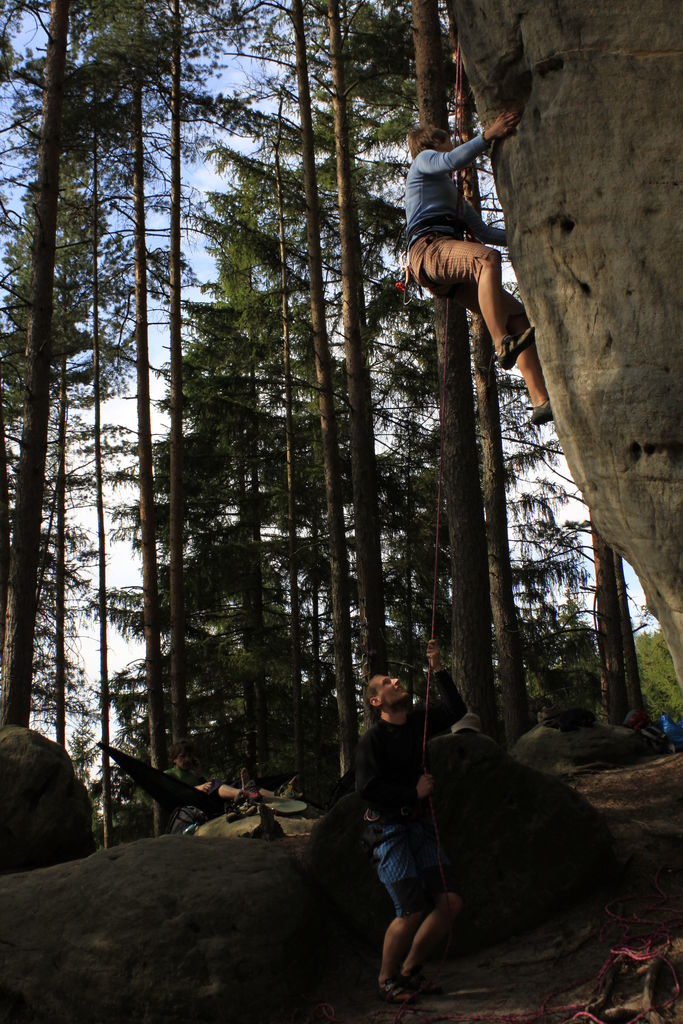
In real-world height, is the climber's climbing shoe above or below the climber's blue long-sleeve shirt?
below

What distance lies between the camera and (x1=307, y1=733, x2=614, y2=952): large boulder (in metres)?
5.23

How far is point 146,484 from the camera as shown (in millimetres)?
14539

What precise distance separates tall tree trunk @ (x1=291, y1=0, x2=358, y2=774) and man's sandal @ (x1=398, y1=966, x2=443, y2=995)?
6468mm

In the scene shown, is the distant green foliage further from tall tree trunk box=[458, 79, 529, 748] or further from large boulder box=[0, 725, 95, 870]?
large boulder box=[0, 725, 95, 870]

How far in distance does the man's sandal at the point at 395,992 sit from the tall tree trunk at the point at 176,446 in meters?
8.66

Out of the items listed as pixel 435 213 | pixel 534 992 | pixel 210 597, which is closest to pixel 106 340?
pixel 210 597

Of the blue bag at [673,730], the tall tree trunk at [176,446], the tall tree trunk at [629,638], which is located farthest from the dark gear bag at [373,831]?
the tall tree trunk at [629,638]

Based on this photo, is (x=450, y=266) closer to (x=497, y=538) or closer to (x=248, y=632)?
(x=497, y=538)

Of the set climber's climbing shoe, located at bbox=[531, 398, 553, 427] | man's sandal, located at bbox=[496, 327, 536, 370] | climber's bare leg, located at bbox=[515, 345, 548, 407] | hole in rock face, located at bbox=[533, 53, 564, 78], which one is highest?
hole in rock face, located at bbox=[533, 53, 564, 78]

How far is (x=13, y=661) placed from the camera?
8648 millimetres

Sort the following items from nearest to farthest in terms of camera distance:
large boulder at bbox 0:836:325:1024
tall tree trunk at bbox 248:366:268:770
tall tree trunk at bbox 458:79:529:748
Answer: large boulder at bbox 0:836:325:1024
tall tree trunk at bbox 458:79:529:748
tall tree trunk at bbox 248:366:268:770

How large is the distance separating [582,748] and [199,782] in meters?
3.83

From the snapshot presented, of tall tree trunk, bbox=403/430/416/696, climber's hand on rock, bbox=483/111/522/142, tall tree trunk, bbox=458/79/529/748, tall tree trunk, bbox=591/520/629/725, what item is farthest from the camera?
tall tree trunk, bbox=403/430/416/696

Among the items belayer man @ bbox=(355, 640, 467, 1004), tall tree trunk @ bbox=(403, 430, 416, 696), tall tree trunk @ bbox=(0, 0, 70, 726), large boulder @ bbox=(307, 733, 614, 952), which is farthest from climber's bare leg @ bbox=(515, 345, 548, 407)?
tall tree trunk @ bbox=(403, 430, 416, 696)
